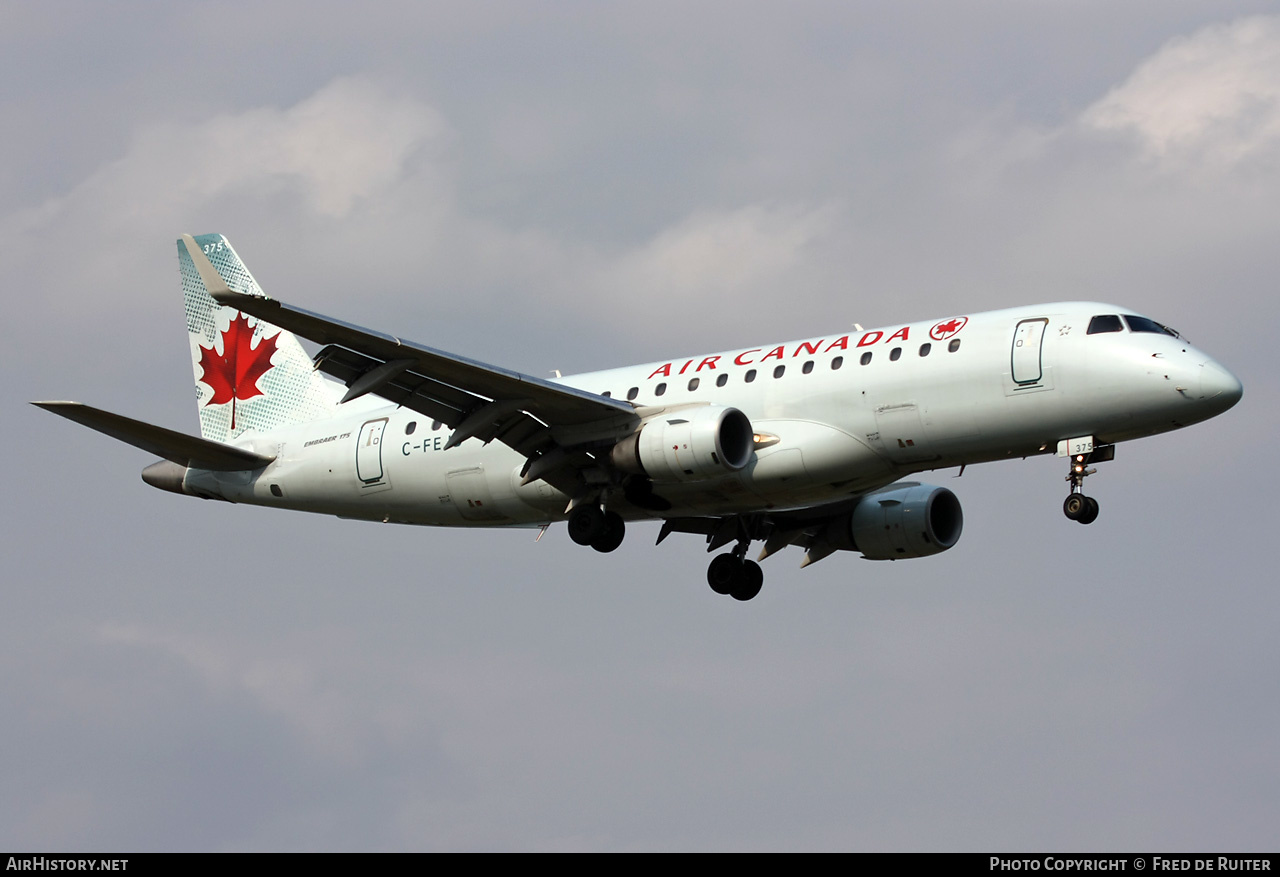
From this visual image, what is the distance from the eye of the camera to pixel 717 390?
36188mm

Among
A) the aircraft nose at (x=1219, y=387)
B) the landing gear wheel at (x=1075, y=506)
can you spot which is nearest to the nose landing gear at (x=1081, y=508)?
the landing gear wheel at (x=1075, y=506)

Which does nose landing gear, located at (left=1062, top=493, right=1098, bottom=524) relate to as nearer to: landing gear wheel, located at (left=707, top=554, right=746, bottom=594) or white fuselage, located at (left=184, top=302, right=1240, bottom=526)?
white fuselage, located at (left=184, top=302, right=1240, bottom=526)

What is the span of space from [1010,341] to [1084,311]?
158 centimetres

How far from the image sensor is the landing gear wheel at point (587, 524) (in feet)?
120

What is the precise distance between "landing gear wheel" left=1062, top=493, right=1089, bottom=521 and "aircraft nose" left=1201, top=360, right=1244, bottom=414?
288 centimetres

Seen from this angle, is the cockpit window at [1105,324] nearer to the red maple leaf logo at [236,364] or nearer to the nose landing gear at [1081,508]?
the nose landing gear at [1081,508]

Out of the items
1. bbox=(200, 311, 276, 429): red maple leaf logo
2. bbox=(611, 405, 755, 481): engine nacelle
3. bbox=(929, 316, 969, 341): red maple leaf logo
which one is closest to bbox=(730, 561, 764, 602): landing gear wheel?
bbox=(611, 405, 755, 481): engine nacelle

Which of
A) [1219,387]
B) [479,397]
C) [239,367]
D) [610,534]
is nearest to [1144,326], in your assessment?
[1219,387]

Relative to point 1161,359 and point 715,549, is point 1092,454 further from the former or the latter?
point 715,549

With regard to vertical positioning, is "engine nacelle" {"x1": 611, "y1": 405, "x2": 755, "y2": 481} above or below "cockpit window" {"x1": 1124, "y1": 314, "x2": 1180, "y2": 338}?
below

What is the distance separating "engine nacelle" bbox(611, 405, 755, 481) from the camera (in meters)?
34.1

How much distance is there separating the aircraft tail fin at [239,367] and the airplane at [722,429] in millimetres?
187

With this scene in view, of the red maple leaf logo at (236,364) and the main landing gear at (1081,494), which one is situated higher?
the red maple leaf logo at (236,364)
